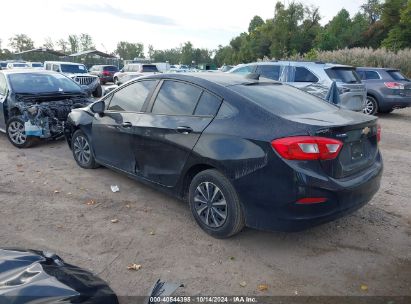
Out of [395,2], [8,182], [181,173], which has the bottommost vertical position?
[8,182]

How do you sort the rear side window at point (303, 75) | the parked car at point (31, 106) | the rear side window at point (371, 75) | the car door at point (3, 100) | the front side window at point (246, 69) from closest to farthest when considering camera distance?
the parked car at point (31, 106)
the car door at point (3, 100)
the rear side window at point (303, 75)
the front side window at point (246, 69)
the rear side window at point (371, 75)

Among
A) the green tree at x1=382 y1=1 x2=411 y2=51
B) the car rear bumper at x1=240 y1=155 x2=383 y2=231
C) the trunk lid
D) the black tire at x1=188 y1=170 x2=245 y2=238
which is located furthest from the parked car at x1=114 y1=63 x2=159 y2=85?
the green tree at x1=382 y1=1 x2=411 y2=51

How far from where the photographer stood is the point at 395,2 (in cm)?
5231

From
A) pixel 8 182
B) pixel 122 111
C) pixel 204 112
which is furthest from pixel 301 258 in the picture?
pixel 8 182

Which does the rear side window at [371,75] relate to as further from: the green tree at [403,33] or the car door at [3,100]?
the green tree at [403,33]

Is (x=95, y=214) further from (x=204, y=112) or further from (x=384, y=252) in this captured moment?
(x=384, y=252)

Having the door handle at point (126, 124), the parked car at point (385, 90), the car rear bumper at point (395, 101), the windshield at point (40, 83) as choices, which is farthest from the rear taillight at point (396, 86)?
the door handle at point (126, 124)

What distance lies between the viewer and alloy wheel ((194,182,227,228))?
145 inches

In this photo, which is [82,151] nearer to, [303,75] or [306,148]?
[306,148]

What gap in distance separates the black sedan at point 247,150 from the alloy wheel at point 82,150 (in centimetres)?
121

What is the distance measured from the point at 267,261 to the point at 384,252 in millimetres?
1211

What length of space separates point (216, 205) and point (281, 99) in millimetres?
1332

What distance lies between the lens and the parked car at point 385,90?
A: 469 inches

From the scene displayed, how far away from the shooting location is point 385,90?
1200 cm
